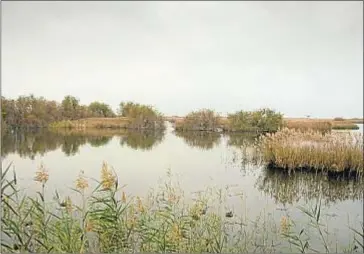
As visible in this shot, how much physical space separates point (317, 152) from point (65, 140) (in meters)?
2.32

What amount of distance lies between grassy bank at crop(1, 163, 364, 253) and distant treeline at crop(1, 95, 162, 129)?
67 centimetres

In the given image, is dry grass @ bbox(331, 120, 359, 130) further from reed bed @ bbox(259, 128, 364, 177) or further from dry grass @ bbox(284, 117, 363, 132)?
reed bed @ bbox(259, 128, 364, 177)

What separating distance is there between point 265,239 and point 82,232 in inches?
50.0

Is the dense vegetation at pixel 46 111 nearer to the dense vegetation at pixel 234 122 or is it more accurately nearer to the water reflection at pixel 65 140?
the water reflection at pixel 65 140

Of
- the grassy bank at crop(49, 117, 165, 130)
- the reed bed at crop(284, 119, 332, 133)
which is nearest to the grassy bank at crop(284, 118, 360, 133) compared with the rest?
the reed bed at crop(284, 119, 332, 133)

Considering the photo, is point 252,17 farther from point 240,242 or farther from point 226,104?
point 240,242

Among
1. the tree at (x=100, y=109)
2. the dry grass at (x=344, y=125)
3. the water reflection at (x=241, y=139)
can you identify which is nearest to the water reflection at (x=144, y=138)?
the tree at (x=100, y=109)

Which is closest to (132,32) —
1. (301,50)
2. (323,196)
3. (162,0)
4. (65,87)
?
(162,0)

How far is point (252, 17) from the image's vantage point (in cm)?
238

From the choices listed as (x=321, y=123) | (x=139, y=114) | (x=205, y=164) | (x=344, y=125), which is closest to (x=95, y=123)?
(x=139, y=114)

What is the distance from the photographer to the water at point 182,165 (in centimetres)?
283

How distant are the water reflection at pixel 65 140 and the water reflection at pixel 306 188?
1.05m

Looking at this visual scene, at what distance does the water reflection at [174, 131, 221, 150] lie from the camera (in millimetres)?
3006

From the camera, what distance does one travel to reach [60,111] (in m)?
2.82
